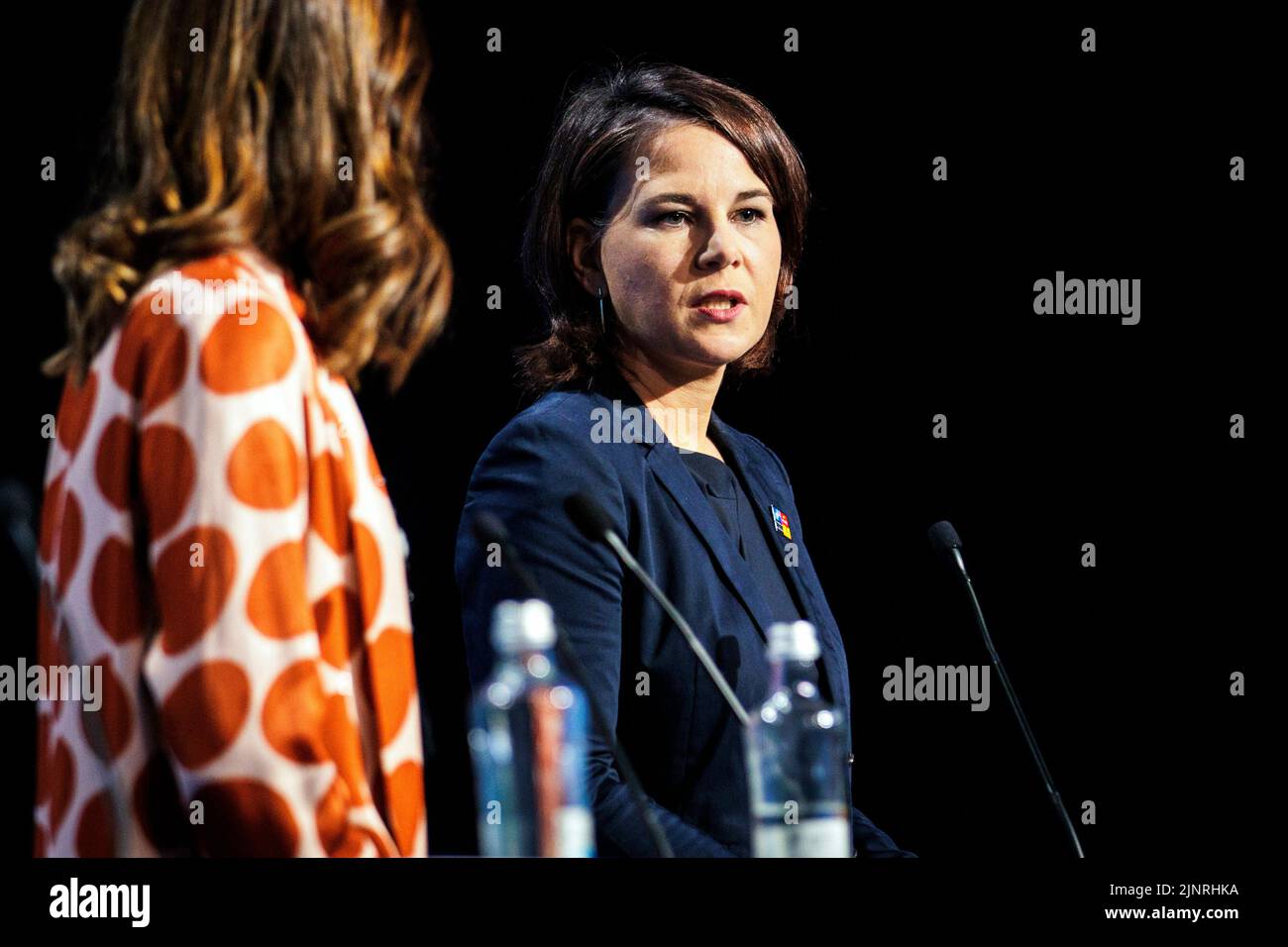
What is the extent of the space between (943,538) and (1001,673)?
256 millimetres

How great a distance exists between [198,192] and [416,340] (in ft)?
0.92

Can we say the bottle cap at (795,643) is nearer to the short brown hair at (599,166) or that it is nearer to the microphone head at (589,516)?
the microphone head at (589,516)

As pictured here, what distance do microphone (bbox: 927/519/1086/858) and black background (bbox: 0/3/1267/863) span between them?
0.52 meters

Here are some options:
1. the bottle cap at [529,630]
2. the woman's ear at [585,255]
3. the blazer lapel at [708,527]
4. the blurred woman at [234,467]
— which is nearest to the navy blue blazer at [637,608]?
the blazer lapel at [708,527]

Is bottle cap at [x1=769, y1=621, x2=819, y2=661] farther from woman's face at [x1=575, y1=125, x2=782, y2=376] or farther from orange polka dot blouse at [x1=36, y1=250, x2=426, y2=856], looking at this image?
woman's face at [x1=575, y1=125, x2=782, y2=376]

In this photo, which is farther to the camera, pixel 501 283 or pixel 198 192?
pixel 501 283

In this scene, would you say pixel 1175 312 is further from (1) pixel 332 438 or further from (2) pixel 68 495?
(2) pixel 68 495

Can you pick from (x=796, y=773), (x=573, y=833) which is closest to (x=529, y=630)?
(x=573, y=833)

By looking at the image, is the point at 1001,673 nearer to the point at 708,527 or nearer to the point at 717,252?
the point at 708,527

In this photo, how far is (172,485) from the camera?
4.18 ft

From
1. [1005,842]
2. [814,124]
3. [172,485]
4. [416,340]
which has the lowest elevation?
[1005,842]

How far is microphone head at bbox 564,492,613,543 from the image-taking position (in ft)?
5.64

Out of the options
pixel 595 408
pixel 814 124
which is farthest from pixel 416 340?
pixel 814 124
